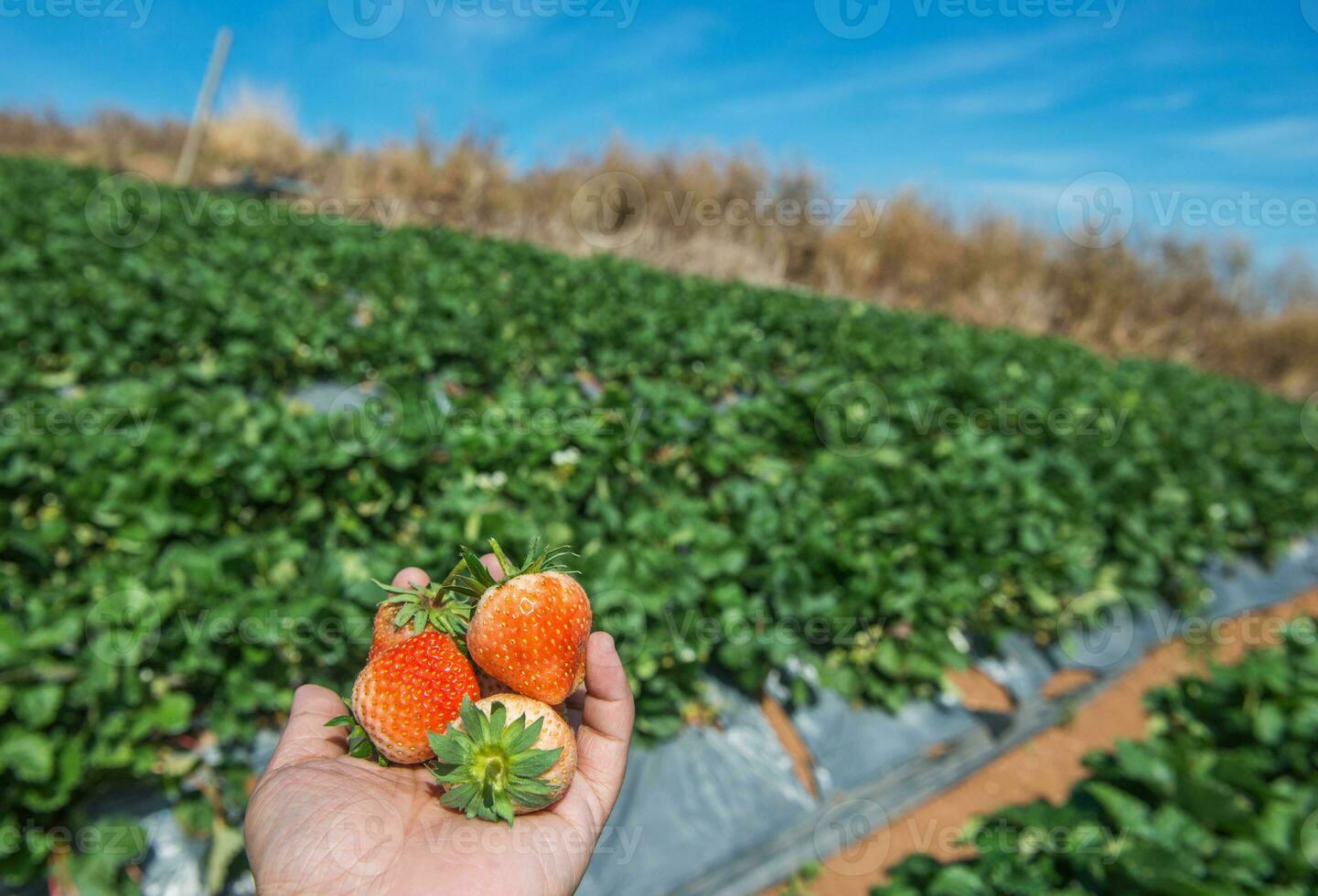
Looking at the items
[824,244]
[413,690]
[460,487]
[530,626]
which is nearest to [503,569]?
[530,626]

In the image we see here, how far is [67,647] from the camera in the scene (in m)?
2.15

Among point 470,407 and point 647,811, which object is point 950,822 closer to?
point 647,811

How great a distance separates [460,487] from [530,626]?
180 cm

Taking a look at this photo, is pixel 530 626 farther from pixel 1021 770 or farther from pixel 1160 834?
pixel 1021 770

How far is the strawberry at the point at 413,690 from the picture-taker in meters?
1.04

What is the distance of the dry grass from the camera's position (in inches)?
723

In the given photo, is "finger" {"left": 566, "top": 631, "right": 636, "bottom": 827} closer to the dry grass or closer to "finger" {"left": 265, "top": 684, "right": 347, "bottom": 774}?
"finger" {"left": 265, "top": 684, "right": 347, "bottom": 774}

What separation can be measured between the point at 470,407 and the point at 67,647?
6.12 feet

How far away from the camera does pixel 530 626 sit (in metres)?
1.02

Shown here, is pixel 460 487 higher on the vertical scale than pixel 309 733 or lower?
higher

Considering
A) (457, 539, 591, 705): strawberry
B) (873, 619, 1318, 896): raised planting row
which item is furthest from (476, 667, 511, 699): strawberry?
(873, 619, 1318, 896): raised planting row

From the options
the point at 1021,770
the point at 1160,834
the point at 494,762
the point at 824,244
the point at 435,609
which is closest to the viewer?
the point at 494,762

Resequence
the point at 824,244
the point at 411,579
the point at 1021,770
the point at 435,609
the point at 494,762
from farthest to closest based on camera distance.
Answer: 1. the point at 824,244
2. the point at 1021,770
3. the point at 411,579
4. the point at 435,609
5. the point at 494,762

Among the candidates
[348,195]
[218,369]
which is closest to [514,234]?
[348,195]
